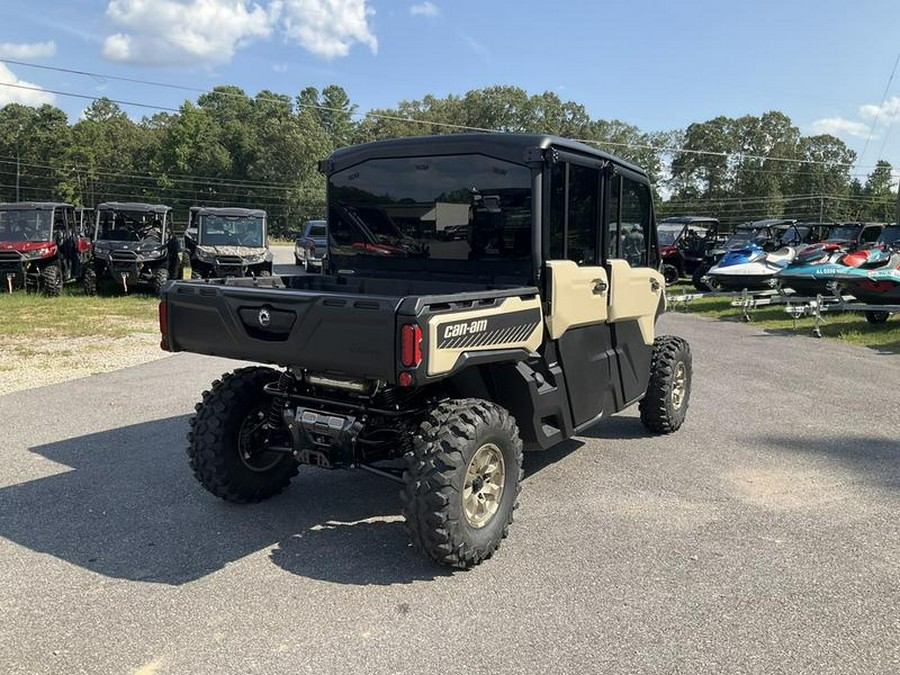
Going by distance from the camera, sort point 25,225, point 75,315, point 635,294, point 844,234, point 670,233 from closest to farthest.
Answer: point 635,294, point 75,315, point 25,225, point 844,234, point 670,233

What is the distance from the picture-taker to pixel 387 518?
4.41 m

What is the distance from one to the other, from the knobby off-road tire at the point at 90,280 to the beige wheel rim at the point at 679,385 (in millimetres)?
15696

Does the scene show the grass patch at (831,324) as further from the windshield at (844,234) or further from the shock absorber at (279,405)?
the shock absorber at (279,405)

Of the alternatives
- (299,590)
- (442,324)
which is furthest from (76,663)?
(442,324)

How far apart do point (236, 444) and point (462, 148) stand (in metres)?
2.39

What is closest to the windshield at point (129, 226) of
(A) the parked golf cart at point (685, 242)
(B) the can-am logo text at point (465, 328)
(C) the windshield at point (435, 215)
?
(C) the windshield at point (435, 215)

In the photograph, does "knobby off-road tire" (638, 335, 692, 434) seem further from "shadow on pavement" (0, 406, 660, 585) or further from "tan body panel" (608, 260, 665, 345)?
"shadow on pavement" (0, 406, 660, 585)

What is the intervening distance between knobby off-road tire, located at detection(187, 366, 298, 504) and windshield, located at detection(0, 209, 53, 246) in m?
15.6

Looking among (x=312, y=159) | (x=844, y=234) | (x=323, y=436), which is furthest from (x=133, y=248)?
(x=312, y=159)

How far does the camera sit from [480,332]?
3.64m

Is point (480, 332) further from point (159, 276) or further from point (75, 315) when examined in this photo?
point (159, 276)

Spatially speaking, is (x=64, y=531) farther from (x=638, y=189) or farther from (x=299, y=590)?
(x=638, y=189)

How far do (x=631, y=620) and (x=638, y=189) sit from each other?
3.46m

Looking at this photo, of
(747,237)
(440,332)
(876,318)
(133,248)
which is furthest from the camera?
(747,237)
